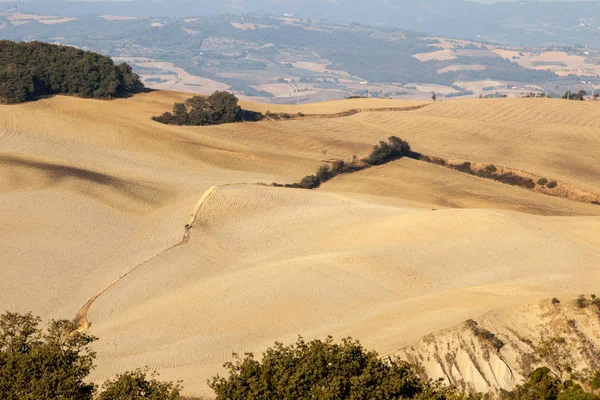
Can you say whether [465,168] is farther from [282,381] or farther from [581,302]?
[282,381]

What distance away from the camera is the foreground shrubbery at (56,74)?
10362cm

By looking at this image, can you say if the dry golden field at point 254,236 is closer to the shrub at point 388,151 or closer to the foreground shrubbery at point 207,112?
the shrub at point 388,151

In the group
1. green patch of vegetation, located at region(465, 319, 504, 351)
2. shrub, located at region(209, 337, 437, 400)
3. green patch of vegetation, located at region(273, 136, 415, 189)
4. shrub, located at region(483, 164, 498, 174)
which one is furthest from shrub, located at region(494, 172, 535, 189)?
shrub, located at region(209, 337, 437, 400)

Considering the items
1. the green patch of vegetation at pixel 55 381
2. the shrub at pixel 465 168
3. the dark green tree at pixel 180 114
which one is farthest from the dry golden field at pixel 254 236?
the green patch of vegetation at pixel 55 381

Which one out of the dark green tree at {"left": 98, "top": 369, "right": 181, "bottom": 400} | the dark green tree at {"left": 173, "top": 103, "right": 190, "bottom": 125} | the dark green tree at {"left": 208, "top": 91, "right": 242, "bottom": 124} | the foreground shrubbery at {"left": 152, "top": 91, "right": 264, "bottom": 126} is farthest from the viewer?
the dark green tree at {"left": 208, "top": 91, "right": 242, "bottom": 124}

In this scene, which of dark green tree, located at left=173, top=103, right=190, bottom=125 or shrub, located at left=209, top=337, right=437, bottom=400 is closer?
shrub, located at left=209, top=337, right=437, bottom=400

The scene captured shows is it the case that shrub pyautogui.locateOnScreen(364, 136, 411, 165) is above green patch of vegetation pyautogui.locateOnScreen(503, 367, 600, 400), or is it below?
below

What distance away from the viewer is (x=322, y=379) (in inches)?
1042

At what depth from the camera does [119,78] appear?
114 m

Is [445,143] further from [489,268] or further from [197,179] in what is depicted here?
[489,268]

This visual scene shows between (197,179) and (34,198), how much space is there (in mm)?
18772

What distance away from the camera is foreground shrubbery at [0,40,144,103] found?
104 metres

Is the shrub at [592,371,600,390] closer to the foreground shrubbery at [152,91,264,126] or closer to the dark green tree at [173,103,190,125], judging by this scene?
the foreground shrubbery at [152,91,264,126]

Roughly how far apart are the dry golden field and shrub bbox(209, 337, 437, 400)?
7035mm
